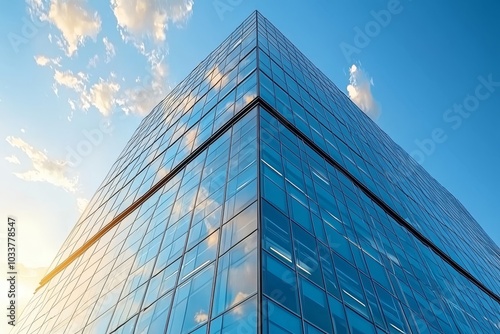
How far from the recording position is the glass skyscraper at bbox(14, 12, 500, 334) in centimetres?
1239

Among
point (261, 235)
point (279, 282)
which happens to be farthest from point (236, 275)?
point (261, 235)

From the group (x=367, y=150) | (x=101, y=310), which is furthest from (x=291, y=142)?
(x=367, y=150)

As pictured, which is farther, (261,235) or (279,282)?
(261,235)

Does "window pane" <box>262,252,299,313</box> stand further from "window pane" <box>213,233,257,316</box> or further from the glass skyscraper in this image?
"window pane" <box>213,233,257,316</box>

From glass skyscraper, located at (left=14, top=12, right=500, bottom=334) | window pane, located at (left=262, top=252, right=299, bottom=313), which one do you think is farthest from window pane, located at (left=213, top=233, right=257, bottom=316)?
window pane, located at (left=262, top=252, right=299, bottom=313)

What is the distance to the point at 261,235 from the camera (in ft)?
41.2

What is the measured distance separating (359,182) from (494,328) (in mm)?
11738

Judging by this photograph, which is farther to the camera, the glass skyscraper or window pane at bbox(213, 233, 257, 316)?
the glass skyscraper

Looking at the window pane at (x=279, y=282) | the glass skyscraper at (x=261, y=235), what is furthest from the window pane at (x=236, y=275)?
the window pane at (x=279, y=282)

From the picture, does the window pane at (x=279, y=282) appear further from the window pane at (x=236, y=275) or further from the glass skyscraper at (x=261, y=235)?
the window pane at (x=236, y=275)

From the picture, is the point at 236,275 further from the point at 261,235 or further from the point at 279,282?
the point at 261,235

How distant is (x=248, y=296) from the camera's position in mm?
10805

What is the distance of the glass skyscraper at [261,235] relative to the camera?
1239 centimetres

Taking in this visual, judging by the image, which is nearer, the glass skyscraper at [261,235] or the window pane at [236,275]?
the window pane at [236,275]
